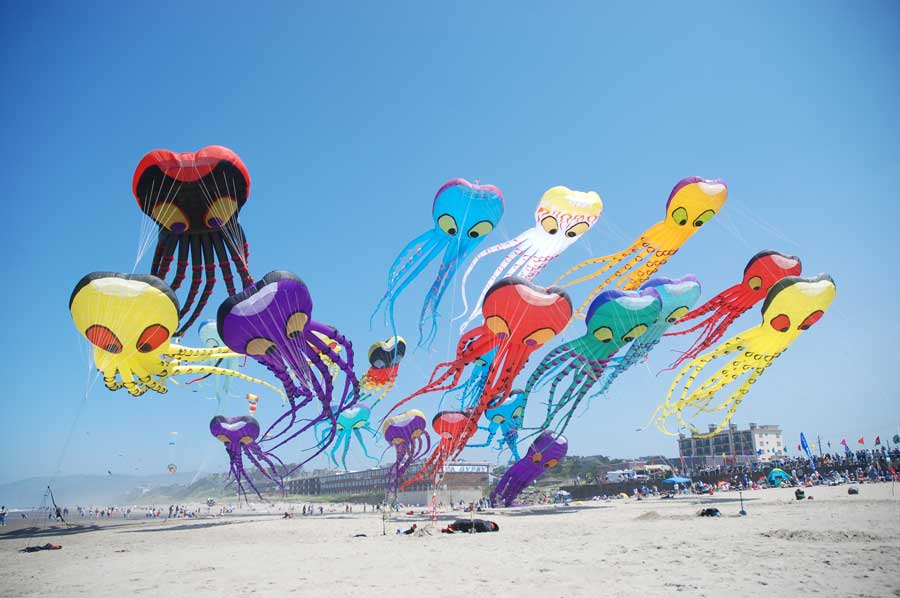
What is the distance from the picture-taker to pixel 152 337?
13453 mm

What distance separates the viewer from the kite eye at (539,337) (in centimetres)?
2025

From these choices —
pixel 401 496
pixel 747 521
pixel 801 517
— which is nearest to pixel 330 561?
pixel 747 521

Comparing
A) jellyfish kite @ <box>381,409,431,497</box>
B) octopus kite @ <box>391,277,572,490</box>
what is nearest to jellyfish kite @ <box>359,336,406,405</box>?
jellyfish kite @ <box>381,409,431,497</box>

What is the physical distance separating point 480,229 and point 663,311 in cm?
1043

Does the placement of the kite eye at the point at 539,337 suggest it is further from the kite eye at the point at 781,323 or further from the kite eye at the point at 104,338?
the kite eye at the point at 104,338

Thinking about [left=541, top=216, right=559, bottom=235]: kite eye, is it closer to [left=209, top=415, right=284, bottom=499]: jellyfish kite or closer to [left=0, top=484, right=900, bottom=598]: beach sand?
[left=0, top=484, right=900, bottom=598]: beach sand

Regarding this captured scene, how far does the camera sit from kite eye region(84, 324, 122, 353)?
1263 centimetres

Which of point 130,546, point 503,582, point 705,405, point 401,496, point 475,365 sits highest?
point 475,365

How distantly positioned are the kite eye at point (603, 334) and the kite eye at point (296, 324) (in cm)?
1352

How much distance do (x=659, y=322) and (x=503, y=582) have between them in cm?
1922

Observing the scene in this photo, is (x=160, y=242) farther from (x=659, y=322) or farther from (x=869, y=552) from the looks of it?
(x=659, y=322)

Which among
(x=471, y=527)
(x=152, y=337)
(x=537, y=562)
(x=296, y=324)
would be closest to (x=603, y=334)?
(x=471, y=527)

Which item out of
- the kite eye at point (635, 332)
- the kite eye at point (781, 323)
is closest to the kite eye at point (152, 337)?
the kite eye at point (635, 332)

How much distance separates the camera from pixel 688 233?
22922 millimetres
